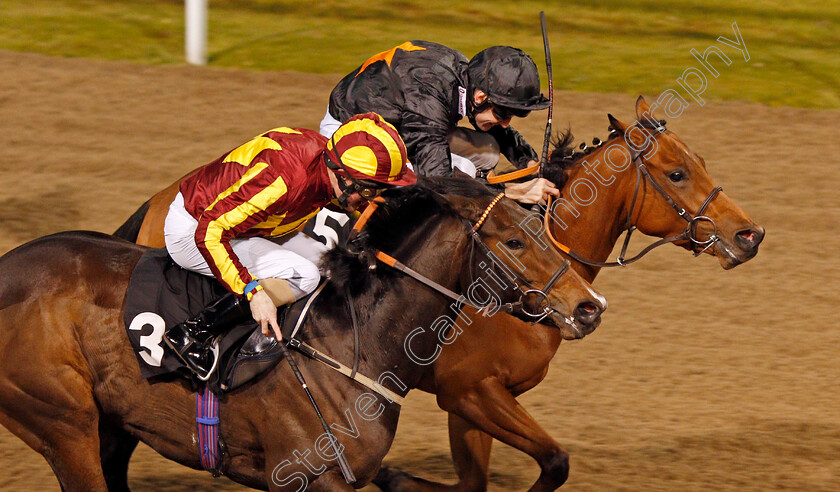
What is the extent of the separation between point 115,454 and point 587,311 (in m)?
2.07

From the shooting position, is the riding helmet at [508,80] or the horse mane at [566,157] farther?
the horse mane at [566,157]

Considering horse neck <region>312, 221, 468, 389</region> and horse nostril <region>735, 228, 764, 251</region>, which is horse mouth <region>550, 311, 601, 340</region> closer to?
horse neck <region>312, 221, 468, 389</region>

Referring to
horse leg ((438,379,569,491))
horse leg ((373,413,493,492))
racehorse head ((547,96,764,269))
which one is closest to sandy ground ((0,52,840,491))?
horse leg ((373,413,493,492))

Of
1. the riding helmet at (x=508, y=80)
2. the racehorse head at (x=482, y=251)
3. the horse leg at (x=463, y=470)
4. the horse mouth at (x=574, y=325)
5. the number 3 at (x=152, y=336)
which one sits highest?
the riding helmet at (x=508, y=80)

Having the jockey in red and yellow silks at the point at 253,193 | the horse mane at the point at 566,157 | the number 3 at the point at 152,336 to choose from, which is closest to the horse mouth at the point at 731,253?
the horse mane at the point at 566,157

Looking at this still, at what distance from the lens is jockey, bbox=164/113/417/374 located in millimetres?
3865

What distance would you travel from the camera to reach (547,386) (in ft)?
21.4

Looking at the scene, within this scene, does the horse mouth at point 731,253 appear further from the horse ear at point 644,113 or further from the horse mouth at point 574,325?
the horse mouth at point 574,325

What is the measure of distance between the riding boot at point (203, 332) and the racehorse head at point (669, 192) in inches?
69.4

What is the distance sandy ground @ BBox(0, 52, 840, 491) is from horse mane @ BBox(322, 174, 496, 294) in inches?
68.4

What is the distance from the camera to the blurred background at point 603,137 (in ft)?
18.9

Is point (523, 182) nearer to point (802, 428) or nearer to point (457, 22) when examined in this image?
point (802, 428)

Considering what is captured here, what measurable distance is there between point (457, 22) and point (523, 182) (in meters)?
9.26

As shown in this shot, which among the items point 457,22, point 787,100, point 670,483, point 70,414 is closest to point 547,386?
point 670,483
